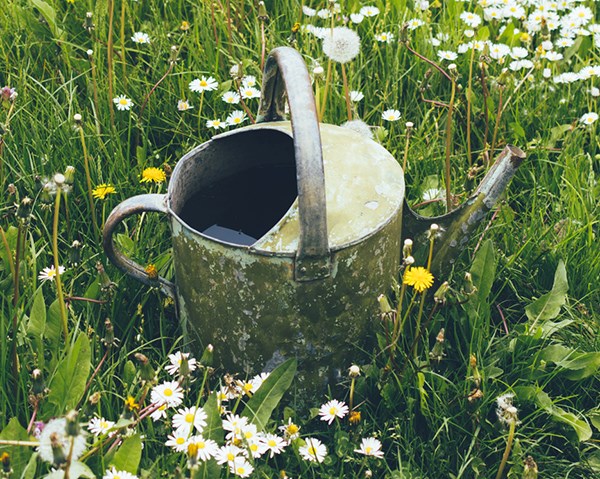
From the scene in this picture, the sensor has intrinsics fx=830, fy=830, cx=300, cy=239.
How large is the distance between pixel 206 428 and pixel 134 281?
61cm

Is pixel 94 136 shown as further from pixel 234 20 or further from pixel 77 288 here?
pixel 234 20

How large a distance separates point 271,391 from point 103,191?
86 centimetres

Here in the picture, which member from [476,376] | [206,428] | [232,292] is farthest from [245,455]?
[476,376]

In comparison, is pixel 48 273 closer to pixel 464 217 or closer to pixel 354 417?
pixel 354 417

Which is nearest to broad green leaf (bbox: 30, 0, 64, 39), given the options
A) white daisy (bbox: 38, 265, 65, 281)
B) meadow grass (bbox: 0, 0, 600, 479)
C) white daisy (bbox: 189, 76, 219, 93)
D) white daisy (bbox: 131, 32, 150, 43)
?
meadow grass (bbox: 0, 0, 600, 479)

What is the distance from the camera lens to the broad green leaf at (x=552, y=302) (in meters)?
2.15

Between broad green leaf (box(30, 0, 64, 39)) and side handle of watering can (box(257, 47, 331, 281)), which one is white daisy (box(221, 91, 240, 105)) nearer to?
broad green leaf (box(30, 0, 64, 39))

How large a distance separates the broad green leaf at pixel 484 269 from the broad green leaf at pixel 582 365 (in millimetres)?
259

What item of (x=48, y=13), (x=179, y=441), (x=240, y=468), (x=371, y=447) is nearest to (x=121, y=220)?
(x=179, y=441)

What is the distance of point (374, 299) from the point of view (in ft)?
6.32

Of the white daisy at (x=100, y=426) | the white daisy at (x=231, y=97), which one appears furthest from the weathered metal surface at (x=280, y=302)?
the white daisy at (x=231, y=97)

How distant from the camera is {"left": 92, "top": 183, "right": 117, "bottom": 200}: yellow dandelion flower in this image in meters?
2.34

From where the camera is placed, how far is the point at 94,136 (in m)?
2.55

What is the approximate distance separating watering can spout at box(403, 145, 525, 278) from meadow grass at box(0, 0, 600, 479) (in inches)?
2.9
